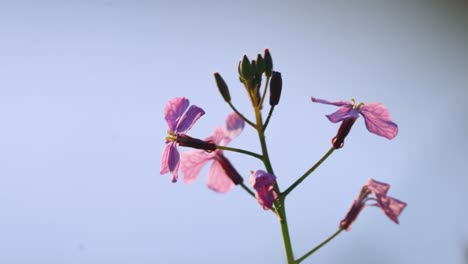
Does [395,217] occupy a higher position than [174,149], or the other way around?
[174,149]

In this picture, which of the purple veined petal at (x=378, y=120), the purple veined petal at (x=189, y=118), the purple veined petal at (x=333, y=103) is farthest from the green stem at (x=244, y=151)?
the purple veined petal at (x=378, y=120)

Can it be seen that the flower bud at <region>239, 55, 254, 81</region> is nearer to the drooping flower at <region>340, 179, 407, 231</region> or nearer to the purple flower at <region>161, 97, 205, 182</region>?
the purple flower at <region>161, 97, 205, 182</region>

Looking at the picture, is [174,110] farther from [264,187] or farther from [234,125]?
[264,187]

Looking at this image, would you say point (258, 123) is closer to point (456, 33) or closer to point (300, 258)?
point (300, 258)

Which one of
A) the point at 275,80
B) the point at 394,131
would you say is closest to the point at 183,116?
the point at 275,80

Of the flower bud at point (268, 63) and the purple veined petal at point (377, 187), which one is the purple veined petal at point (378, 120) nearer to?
the purple veined petal at point (377, 187)

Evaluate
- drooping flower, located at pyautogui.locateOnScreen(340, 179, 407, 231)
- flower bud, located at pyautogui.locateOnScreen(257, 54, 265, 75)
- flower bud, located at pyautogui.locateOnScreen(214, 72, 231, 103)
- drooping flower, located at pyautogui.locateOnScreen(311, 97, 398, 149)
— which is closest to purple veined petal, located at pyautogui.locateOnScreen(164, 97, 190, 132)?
flower bud, located at pyautogui.locateOnScreen(214, 72, 231, 103)
